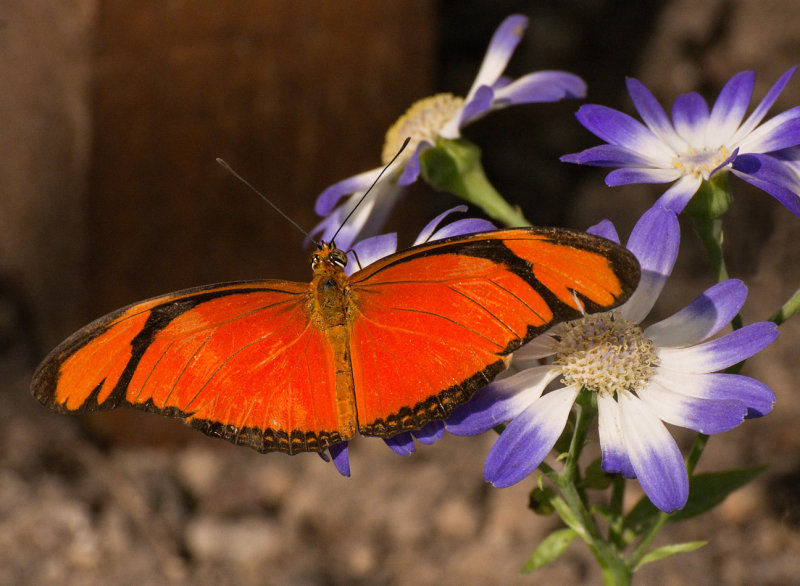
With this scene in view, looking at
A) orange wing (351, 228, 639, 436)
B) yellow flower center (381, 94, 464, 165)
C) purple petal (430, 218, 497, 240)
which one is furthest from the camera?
yellow flower center (381, 94, 464, 165)

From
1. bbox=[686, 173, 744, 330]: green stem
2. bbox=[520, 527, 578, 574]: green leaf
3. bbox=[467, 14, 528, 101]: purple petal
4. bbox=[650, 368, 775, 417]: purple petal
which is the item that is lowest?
bbox=[520, 527, 578, 574]: green leaf

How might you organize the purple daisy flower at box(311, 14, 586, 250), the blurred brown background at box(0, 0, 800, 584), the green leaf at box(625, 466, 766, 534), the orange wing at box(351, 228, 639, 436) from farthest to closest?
the blurred brown background at box(0, 0, 800, 584) → the purple daisy flower at box(311, 14, 586, 250) → the green leaf at box(625, 466, 766, 534) → the orange wing at box(351, 228, 639, 436)

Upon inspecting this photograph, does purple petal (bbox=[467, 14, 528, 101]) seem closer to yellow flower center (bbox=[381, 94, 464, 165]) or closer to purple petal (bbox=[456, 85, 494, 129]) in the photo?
yellow flower center (bbox=[381, 94, 464, 165])

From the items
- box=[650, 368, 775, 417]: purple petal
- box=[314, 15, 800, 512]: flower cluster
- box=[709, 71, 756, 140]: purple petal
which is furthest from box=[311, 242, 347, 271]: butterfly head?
box=[709, 71, 756, 140]: purple petal

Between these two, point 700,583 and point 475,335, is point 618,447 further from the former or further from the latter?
point 700,583

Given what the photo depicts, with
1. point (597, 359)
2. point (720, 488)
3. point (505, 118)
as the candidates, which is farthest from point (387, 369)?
point (505, 118)

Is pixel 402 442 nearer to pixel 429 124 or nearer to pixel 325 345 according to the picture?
pixel 325 345
